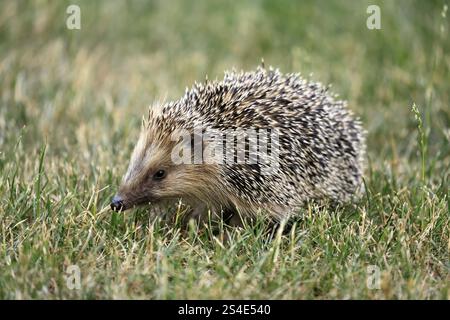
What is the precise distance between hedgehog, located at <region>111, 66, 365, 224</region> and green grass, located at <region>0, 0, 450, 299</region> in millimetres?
215

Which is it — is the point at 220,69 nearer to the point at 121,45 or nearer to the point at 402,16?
the point at 121,45

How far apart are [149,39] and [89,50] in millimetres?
1073

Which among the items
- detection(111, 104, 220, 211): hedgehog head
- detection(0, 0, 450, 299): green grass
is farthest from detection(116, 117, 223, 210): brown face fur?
detection(0, 0, 450, 299): green grass

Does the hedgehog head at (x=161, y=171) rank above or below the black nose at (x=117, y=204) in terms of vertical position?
above

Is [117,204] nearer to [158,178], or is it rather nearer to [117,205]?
[117,205]

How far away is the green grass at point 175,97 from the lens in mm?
4738

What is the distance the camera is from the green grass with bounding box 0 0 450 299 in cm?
474

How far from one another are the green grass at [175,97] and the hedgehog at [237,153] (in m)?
0.22

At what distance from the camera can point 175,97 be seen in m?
8.67

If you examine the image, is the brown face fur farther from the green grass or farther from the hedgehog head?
the green grass

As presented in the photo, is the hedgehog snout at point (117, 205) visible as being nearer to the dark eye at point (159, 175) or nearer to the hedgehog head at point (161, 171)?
the hedgehog head at point (161, 171)

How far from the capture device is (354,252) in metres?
5.11

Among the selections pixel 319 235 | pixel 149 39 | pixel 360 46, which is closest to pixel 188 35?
pixel 149 39

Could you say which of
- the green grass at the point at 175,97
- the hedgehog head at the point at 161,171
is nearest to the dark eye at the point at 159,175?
the hedgehog head at the point at 161,171
